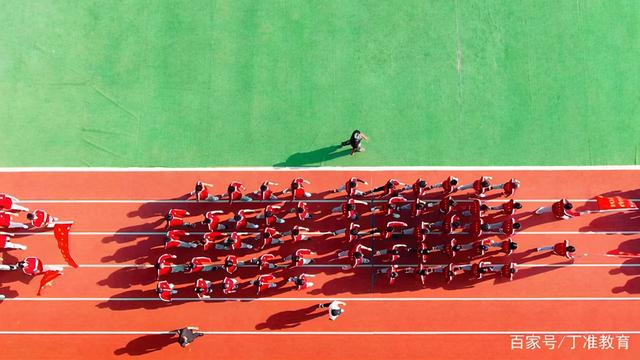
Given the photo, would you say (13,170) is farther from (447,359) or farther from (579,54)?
(579,54)

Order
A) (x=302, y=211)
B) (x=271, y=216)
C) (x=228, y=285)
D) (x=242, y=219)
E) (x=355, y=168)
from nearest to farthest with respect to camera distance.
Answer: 1. (x=302, y=211)
2. (x=228, y=285)
3. (x=242, y=219)
4. (x=271, y=216)
5. (x=355, y=168)

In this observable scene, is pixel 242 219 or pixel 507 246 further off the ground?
pixel 242 219

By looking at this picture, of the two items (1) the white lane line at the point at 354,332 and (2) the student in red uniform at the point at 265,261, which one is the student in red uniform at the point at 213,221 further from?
(1) the white lane line at the point at 354,332

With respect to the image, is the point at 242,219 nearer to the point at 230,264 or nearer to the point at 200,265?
the point at 230,264

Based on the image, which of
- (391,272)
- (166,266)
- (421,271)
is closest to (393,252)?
(391,272)

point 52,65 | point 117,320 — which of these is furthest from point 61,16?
point 117,320

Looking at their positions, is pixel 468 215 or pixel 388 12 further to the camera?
pixel 388 12

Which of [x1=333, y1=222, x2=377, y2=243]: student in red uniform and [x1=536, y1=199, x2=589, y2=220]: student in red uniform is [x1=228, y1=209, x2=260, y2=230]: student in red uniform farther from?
[x1=536, y1=199, x2=589, y2=220]: student in red uniform
